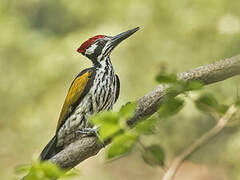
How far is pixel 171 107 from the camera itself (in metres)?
1.09

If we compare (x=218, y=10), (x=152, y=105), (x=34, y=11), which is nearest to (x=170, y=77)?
(x=152, y=105)

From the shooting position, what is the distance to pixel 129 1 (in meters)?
8.00

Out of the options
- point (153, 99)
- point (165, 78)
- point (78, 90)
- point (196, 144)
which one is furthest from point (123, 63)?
point (196, 144)

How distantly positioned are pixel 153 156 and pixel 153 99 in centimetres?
157

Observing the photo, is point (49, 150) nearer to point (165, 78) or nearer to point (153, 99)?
point (153, 99)

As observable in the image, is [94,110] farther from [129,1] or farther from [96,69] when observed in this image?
[129,1]

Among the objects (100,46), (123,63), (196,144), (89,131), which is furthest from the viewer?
(123,63)

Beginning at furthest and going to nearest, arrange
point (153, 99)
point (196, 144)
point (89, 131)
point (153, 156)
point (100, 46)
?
point (100, 46)
point (89, 131)
point (153, 99)
point (153, 156)
point (196, 144)

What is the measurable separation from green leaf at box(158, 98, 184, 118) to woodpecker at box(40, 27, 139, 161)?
2340mm

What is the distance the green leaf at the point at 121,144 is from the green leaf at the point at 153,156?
53 mm

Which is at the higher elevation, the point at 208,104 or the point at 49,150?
the point at 49,150

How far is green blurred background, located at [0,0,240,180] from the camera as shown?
7.29m

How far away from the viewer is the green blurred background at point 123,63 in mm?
7285

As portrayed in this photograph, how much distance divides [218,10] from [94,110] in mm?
4168
